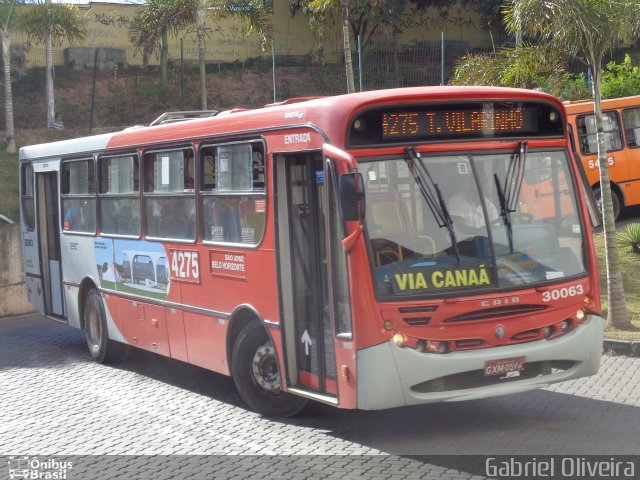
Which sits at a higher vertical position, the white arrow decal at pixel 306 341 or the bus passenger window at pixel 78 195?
the bus passenger window at pixel 78 195

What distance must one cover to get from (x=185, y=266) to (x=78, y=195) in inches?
140

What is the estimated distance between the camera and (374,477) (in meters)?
7.35

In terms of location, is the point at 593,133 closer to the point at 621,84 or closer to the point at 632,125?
the point at 632,125

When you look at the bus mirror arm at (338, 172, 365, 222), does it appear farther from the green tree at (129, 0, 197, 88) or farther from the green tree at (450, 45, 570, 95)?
the green tree at (129, 0, 197, 88)

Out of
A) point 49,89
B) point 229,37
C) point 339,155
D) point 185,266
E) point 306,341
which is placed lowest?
point 306,341

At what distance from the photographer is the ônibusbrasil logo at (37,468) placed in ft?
25.8

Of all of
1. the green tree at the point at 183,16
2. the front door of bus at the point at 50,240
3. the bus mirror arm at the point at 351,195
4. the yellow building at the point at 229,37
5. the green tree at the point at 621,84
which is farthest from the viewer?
the yellow building at the point at 229,37

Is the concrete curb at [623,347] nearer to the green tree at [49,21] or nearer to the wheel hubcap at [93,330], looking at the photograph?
the wheel hubcap at [93,330]

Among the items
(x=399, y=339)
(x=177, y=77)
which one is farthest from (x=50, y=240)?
(x=177, y=77)

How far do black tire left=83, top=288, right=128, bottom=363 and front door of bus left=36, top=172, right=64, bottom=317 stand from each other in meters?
A: 1.06

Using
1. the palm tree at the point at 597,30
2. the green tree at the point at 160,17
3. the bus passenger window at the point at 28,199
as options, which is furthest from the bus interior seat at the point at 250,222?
the green tree at the point at 160,17

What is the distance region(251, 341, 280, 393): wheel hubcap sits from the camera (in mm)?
9352

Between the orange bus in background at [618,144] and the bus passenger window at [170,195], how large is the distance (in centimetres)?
1175

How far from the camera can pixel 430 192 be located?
8023 millimetres
